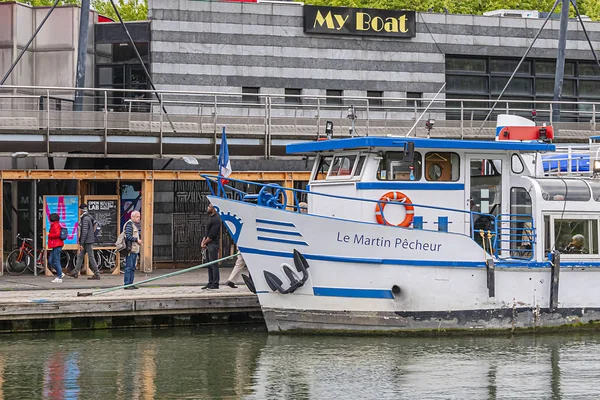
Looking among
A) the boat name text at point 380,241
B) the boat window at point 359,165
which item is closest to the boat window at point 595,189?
the boat name text at point 380,241

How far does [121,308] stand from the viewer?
23234mm

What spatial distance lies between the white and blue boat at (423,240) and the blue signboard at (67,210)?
7234 millimetres

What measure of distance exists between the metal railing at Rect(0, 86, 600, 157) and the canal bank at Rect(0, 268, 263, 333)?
4.81m

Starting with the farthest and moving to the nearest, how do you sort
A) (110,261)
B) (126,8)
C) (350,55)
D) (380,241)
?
(126,8)
(350,55)
(110,261)
(380,241)

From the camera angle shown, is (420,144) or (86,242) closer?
(420,144)

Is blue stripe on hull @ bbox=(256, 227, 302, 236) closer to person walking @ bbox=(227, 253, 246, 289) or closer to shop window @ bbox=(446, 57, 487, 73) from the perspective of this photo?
person walking @ bbox=(227, 253, 246, 289)

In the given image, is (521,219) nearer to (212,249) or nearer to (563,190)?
(563,190)

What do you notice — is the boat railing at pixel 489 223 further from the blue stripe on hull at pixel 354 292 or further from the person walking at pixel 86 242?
the person walking at pixel 86 242

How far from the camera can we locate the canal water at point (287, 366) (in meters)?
17.7

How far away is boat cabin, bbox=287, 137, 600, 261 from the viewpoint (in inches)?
894

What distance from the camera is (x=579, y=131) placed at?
1344 inches

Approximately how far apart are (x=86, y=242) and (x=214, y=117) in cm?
461

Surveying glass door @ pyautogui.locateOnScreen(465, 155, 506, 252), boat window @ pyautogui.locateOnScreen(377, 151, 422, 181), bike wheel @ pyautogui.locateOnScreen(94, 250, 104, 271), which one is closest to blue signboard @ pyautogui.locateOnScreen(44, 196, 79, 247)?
bike wheel @ pyautogui.locateOnScreen(94, 250, 104, 271)

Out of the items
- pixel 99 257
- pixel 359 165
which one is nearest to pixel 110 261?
pixel 99 257
